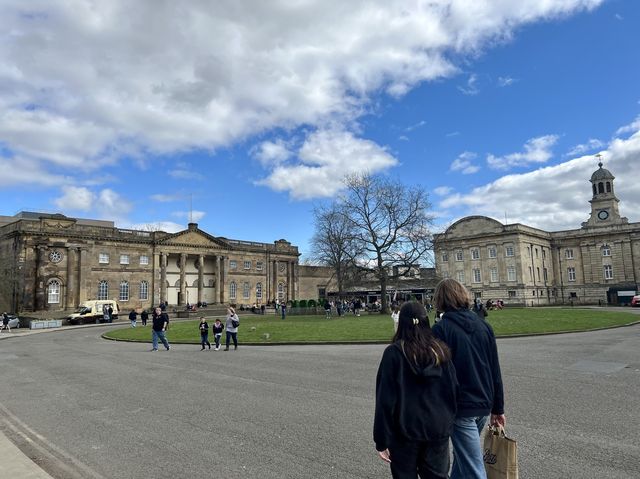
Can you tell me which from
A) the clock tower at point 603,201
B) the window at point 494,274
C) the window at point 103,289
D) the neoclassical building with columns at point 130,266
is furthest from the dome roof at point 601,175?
the window at point 103,289

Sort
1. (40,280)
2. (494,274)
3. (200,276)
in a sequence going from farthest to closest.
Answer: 1. (494,274)
2. (200,276)
3. (40,280)

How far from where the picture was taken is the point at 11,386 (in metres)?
12.0

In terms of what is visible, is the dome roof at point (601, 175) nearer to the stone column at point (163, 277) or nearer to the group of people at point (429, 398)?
the stone column at point (163, 277)

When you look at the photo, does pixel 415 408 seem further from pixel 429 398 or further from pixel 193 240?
pixel 193 240

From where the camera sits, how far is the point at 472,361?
362cm

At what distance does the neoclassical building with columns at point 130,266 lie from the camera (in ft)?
175

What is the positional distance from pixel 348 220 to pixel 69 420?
122 ft

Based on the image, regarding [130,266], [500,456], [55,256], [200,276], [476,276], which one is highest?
[55,256]

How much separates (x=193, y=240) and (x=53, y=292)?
20.2 m

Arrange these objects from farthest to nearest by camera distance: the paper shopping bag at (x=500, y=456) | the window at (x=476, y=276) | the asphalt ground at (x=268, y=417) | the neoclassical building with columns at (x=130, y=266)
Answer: the window at (x=476, y=276)
the neoclassical building with columns at (x=130, y=266)
the asphalt ground at (x=268, y=417)
the paper shopping bag at (x=500, y=456)

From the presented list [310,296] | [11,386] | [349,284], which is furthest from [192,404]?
[310,296]

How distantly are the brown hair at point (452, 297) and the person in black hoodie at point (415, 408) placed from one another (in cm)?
60

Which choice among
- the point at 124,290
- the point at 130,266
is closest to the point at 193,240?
the point at 130,266

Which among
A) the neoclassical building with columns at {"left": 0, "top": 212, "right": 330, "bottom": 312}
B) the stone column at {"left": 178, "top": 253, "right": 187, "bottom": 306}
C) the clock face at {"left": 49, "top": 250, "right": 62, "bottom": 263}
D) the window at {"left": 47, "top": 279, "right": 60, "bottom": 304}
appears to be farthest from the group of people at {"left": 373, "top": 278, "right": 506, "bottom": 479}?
the stone column at {"left": 178, "top": 253, "right": 187, "bottom": 306}
